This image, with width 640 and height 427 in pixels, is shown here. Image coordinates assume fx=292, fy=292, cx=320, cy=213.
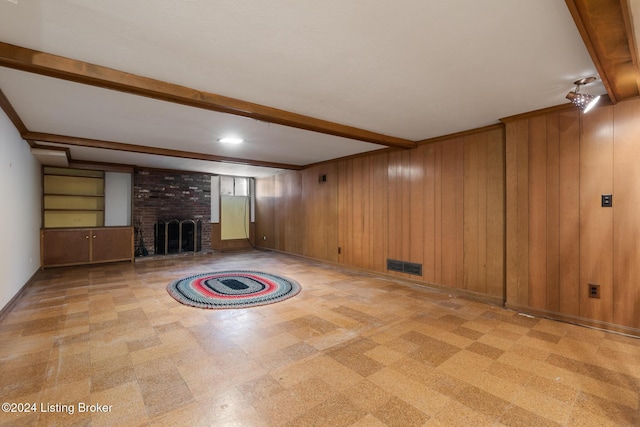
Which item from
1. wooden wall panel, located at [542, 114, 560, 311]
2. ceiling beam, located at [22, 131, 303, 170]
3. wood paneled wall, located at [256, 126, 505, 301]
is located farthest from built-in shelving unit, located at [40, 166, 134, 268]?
wooden wall panel, located at [542, 114, 560, 311]

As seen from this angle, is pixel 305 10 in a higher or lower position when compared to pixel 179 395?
higher

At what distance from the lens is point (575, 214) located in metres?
3.10

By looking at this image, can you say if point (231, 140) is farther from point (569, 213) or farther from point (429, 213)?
point (569, 213)

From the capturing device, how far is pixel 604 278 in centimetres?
294

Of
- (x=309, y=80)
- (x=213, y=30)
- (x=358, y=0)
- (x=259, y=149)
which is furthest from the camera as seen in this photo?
(x=259, y=149)

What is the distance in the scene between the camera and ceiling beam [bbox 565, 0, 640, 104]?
1524 mm

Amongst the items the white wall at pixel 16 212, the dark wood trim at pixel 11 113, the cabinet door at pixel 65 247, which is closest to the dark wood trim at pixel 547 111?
the dark wood trim at pixel 11 113

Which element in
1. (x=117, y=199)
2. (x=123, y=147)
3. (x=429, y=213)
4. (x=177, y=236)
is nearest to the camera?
(x=429, y=213)

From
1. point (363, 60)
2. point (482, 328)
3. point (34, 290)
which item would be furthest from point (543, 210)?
point (34, 290)

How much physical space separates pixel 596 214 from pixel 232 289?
448 centimetres

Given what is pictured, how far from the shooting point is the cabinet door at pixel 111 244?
6.23 meters

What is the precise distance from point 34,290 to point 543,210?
679 centimetres

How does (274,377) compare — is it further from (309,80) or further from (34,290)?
(34,290)

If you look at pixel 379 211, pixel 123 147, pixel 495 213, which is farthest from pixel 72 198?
pixel 495 213
